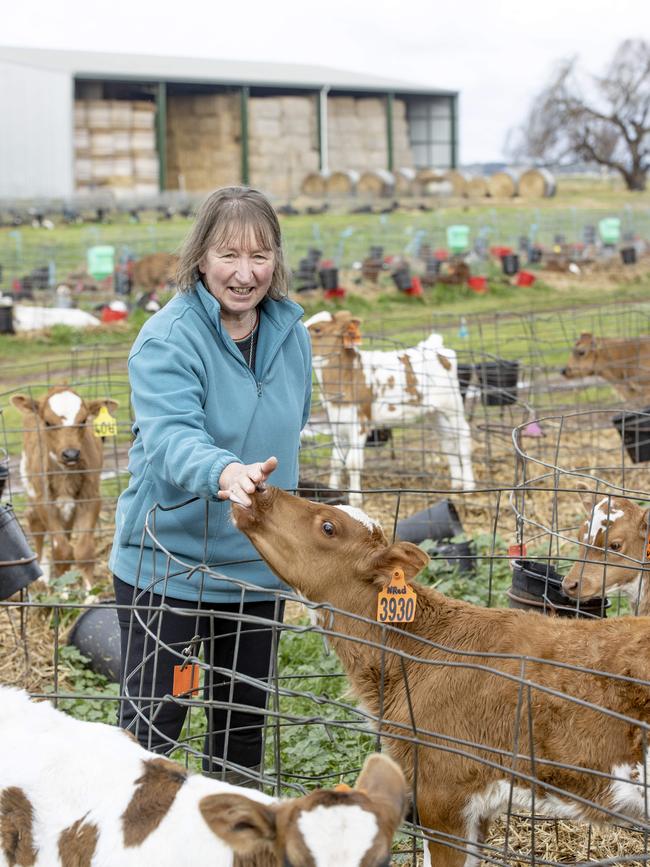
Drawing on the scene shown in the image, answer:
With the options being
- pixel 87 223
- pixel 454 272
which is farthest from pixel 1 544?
pixel 87 223

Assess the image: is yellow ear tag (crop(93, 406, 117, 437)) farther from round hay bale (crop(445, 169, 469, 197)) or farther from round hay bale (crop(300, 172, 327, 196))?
round hay bale (crop(445, 169, 469, 197))

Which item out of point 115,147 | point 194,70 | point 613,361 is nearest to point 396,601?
point 613,361

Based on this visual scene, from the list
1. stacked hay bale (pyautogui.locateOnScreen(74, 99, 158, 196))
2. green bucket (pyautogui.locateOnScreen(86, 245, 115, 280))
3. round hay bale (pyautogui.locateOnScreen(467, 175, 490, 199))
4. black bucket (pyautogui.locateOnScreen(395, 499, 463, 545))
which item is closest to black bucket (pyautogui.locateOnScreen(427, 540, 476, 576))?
black bucket (pyautogui.locateOnScreen(395, 499, 463, 545))

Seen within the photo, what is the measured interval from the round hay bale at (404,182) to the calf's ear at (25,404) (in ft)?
Result: 133

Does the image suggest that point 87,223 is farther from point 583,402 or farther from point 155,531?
point 155,531

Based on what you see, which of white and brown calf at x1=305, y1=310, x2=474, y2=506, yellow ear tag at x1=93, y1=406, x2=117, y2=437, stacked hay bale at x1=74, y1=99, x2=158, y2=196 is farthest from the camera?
stacked hay bale at x1=74, y1=99, x2=158, y2=196

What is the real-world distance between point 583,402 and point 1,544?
8.45 m

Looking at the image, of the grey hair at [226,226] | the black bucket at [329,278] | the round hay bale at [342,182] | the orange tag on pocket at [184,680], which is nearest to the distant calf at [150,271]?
the black bucket at [329,278]

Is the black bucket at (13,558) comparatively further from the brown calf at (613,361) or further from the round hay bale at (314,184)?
the round hay bale at (314,184)

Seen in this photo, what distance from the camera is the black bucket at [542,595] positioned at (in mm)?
5078

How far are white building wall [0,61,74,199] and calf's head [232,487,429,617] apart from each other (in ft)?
129

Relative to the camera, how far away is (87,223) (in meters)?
37.0

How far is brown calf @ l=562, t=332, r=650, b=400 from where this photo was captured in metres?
13.2

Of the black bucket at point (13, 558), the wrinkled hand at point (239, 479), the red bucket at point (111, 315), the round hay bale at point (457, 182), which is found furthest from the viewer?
the round hay bale at point (457, 182)
